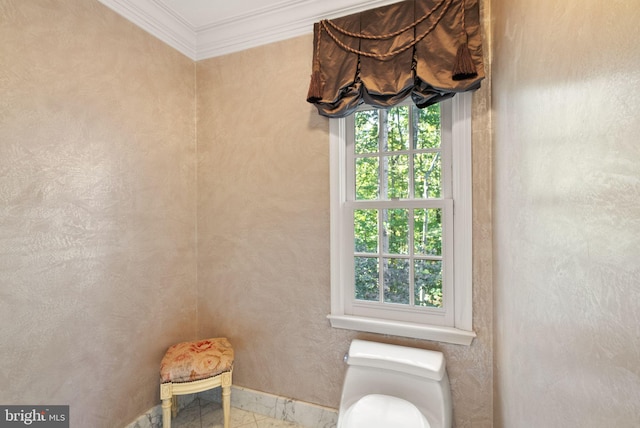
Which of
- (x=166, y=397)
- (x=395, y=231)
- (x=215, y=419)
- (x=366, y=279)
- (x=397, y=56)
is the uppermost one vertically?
(x=397, y=56)

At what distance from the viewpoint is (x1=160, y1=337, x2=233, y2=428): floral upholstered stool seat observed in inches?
67.4

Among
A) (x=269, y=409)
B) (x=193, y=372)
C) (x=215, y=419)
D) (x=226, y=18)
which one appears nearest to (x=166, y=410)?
(x=193, y=372)

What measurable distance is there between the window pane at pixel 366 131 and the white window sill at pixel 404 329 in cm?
109

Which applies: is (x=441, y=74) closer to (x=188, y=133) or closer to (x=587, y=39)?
(x=587, y=39)

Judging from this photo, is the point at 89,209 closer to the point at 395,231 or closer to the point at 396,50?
the point at 395,231

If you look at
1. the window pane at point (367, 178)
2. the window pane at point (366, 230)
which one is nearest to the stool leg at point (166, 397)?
the window pane at point (366, 230)

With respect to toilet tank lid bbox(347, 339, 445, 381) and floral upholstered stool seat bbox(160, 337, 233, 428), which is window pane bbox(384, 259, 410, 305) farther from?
floral upholstered stool seat bbox(160, 337, 233, 428)

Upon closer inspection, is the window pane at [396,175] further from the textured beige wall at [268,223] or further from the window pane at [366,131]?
the textured beige wall at [268,223]

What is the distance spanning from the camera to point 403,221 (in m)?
1.84

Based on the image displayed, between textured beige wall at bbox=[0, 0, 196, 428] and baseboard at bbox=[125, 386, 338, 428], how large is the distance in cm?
11

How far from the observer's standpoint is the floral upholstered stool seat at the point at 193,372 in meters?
1.71

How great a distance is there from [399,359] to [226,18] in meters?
2.47

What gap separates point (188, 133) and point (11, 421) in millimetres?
1849

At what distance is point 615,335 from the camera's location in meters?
0.46
